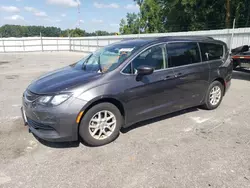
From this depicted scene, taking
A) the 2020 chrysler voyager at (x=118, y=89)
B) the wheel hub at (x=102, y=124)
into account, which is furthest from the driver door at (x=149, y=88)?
the wheel hub at (x=102, y=124)

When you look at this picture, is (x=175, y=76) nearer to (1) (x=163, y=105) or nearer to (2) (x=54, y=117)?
(1) (x=163, y=105)

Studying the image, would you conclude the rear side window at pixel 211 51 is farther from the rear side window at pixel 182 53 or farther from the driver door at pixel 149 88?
the driver door at pixel 149 88

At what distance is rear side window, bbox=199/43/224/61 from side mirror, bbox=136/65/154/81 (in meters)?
1.69

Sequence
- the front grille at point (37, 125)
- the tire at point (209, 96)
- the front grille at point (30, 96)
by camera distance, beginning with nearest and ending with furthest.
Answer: the front grille at point (37, 125)
the front grille at point (30, 96)
the tire at point (209, 96)

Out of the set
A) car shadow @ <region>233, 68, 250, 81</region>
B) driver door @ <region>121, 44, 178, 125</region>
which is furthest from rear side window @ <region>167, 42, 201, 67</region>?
car shadow @ <region>233, 68, 250, 81</region>

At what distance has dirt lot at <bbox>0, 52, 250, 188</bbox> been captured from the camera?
238 cm

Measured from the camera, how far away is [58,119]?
9.11ft

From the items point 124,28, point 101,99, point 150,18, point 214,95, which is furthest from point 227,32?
point 124,28

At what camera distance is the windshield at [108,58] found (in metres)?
3.38

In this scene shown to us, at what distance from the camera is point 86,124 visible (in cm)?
296

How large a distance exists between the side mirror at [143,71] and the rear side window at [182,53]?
649mm

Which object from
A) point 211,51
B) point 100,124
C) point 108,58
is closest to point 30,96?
point 100,124

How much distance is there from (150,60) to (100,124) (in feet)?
4.57

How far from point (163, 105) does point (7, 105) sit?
13.1 ft
